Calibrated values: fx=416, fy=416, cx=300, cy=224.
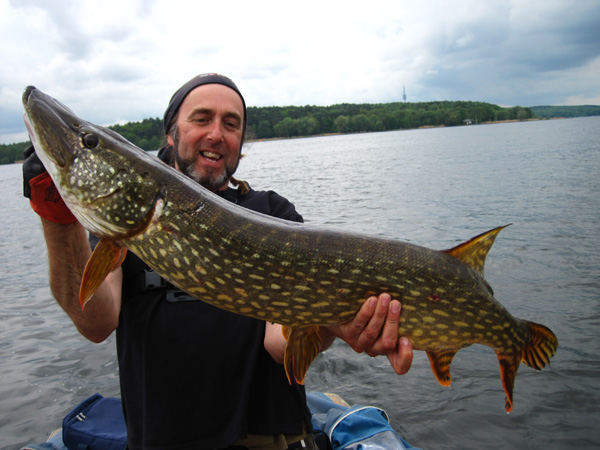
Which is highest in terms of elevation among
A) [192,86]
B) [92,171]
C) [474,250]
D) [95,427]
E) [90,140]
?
[192,86]

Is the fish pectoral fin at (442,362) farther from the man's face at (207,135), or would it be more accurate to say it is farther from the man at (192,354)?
the man's face at (207,135)

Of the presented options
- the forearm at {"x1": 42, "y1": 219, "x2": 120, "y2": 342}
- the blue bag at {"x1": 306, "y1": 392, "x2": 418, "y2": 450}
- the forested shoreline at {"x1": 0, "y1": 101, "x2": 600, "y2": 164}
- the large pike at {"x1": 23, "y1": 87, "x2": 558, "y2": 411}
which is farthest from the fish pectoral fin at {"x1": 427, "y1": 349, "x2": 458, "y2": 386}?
the forested shoreline at {"x1": 0, "y1": 101, "x2": 600, "y2": 164}

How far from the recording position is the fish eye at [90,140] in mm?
1740

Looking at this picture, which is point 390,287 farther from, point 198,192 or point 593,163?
point 593,163

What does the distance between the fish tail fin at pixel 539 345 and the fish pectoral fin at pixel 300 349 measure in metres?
1.04

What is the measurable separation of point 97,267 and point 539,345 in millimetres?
2074

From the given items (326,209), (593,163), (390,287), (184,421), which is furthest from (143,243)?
(593,163)

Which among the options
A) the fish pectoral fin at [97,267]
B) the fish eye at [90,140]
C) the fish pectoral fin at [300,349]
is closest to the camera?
the fish pectoral fin at [97,267]

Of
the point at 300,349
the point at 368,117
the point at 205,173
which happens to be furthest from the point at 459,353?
the point at 368,117

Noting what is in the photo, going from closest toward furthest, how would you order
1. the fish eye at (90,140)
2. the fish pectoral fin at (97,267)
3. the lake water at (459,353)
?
the fish pectoral fin at (97,267)
the fish eye at (90,140)
the lake water at (459,353)

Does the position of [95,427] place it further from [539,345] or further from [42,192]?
[539,345]

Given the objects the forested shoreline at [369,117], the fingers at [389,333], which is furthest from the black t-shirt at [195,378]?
the forested shoreline at [369,117]

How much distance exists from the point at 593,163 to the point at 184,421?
62.8 feet

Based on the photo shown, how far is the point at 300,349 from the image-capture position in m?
1.89
